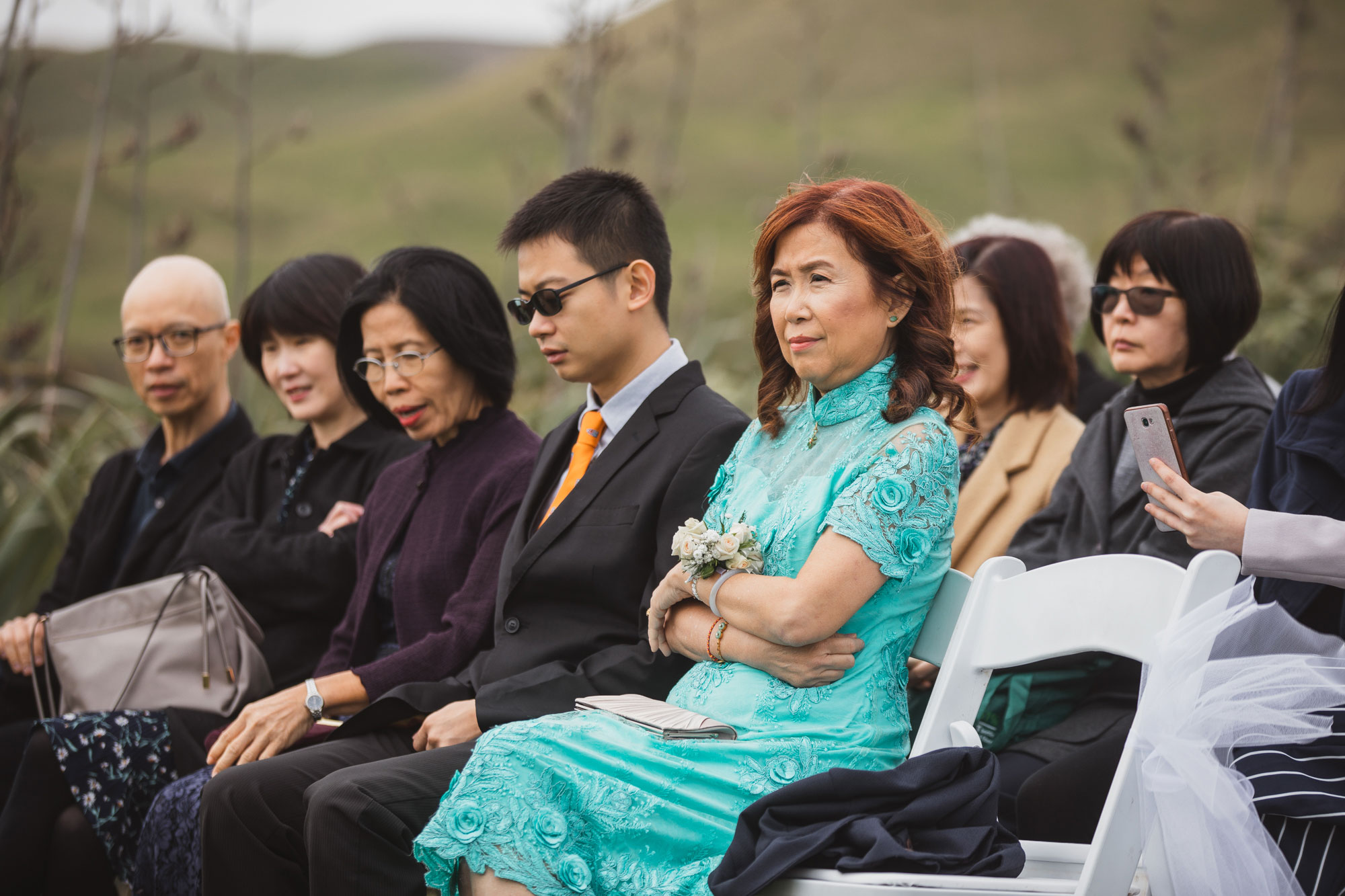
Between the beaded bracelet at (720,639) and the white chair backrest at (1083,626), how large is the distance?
408 mm

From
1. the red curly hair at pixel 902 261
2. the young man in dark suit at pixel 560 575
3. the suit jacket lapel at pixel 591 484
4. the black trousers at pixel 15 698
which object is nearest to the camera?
the red curly hair at pixel 902 261

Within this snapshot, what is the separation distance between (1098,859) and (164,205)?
23.6 feet

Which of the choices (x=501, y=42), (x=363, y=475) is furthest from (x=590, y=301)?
(x=501, y=42)

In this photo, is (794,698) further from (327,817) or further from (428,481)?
(428,481)

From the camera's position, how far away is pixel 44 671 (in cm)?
365

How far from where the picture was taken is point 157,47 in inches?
283

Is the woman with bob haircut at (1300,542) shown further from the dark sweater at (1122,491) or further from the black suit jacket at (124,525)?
the black suit jacket at (124,525)

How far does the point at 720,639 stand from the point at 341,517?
170 cm

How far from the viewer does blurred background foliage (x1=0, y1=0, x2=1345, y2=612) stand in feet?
21.3

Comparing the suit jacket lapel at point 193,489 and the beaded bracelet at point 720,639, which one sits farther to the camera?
the suit jacket lapel at point 193,489

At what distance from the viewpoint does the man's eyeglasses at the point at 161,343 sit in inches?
162

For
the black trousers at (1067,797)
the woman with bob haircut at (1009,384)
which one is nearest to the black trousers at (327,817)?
the black trousers at (1067,797)

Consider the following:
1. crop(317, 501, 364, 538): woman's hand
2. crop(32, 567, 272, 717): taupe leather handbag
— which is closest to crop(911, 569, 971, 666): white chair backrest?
crop(317, 501, 364, 538): woman's hand

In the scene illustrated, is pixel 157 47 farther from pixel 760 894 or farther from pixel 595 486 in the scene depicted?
pixel 760 894
